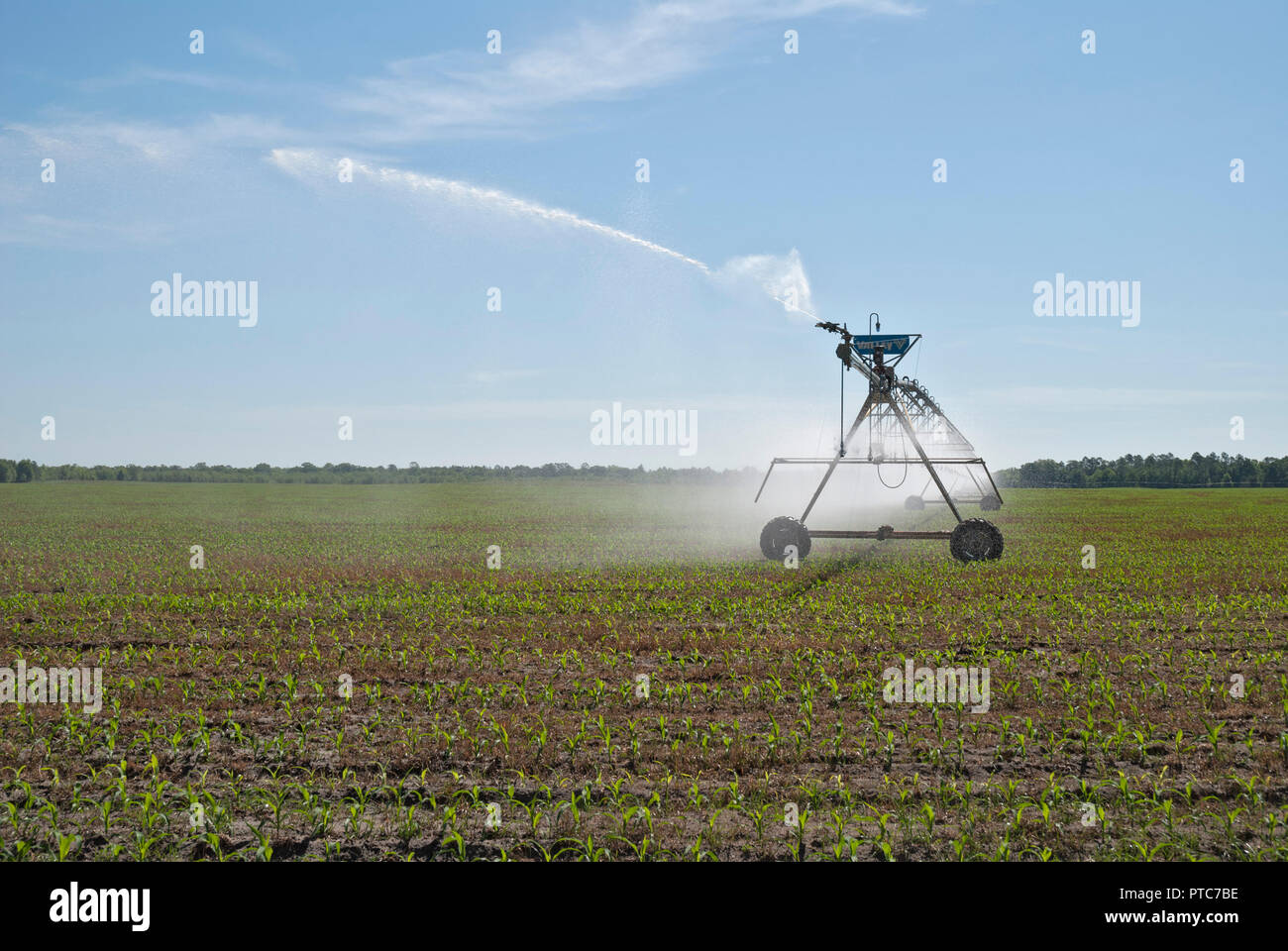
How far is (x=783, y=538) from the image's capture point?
24094 mm

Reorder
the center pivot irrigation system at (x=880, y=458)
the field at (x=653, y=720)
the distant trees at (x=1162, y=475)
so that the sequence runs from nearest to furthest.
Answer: the field at (x=653, y=720) → the center pivot irrigation system at (x=880, y=458) → the distant trees at (x=1162, y=475)

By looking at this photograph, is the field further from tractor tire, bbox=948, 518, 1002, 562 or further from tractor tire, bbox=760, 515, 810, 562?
tractor tire, bbox=760, 515, 810, 562

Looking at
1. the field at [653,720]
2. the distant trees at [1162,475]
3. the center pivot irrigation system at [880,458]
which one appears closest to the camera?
the field at [653,720]

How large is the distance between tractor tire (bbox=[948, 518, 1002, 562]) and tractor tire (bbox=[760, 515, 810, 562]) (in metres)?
4.18

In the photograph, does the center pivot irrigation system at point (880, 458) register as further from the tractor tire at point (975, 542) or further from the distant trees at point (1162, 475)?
the distant trees at point (1162, 475)

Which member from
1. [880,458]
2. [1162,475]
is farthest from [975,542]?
[1162,475]

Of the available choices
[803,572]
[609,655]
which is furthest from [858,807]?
[803,572]

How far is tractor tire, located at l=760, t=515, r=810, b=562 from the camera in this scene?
2384 centimetres

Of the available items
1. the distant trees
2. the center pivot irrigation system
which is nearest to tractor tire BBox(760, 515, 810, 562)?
the center pivot irrigation system

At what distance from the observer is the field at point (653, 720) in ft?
21.9

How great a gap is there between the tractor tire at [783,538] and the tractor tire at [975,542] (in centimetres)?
418

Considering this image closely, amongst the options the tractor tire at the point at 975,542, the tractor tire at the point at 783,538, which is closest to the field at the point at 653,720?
the tractor tire at the point at 975,542

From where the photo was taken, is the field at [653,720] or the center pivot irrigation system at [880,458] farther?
the center pivot irrigation system at [880,458]
